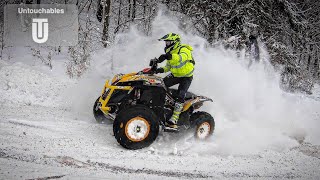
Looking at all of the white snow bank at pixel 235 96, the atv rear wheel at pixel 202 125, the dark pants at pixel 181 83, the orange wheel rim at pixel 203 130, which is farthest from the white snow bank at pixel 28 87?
the orange wheel rim at pixel 203 130

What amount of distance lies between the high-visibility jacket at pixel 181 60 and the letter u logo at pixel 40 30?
Result: 12779 millimetres

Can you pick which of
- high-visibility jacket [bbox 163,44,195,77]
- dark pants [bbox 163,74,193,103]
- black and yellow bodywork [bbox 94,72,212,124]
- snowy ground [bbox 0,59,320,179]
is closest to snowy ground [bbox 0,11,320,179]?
snowy ground [bbox 0,59,320,179]

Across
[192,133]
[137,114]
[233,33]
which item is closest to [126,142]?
[137,114]

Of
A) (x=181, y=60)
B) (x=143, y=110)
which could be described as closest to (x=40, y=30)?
(x=181, y=60)

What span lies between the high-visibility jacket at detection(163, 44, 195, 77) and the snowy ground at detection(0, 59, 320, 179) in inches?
60.5

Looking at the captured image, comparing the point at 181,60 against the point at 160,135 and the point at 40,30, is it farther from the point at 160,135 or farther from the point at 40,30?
the point at 40,30

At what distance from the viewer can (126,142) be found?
6266mm

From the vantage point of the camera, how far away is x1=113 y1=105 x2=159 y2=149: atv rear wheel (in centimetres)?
623

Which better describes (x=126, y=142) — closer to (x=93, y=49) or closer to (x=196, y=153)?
(x=196, y=153)

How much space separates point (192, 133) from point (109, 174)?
9.59 ft

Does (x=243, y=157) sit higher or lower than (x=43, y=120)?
lower

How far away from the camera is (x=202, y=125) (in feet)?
25.6

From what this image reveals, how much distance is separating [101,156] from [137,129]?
2.89 feet

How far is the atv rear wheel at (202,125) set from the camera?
303 inches
